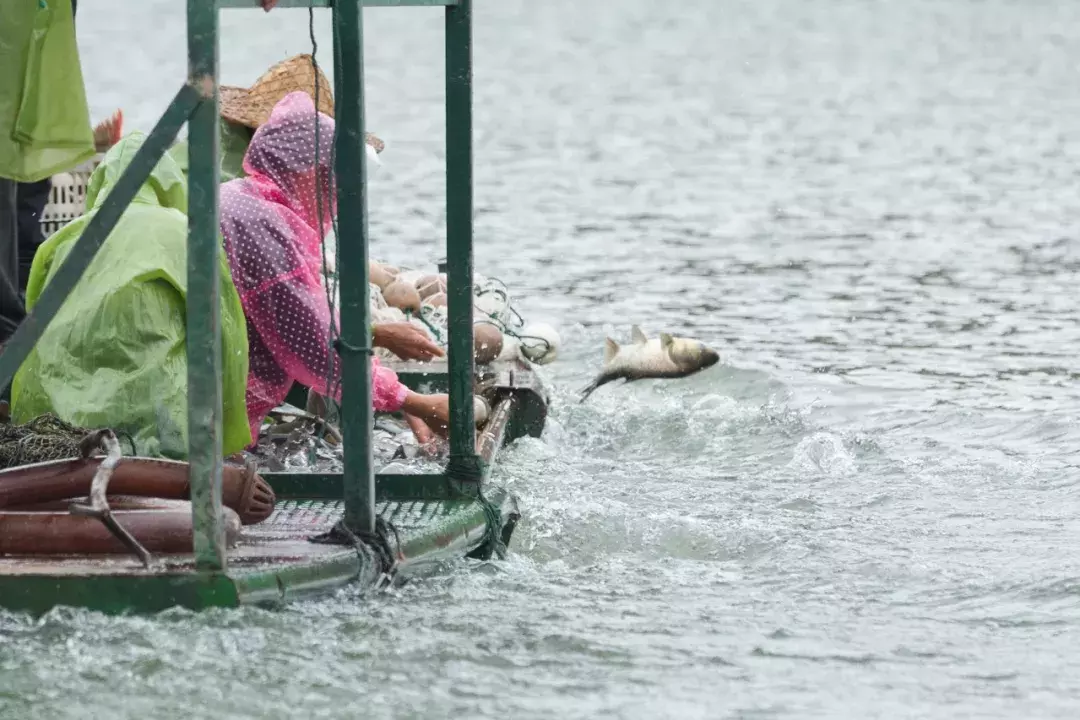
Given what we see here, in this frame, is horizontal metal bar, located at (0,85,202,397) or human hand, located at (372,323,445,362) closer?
horizontal metal bar, located at (0,85,202,397)

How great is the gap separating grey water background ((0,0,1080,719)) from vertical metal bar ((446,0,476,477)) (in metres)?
0.46

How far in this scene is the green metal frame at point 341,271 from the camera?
421 cm

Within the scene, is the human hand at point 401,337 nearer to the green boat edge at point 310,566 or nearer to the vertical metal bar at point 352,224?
the green boat edge at point 310,566

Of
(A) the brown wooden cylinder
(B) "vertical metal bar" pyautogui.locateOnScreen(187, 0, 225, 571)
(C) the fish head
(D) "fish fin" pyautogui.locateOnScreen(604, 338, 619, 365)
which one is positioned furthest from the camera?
(D) "fish fin" pyautogui.locateOnScreen(604, 338, 619, 365)

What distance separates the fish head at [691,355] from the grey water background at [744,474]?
176mm

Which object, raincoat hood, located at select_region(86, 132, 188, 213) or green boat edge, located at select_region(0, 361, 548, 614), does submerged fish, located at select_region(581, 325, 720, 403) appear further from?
raincoat hood, located at select_region(86, 132, 188, 213)

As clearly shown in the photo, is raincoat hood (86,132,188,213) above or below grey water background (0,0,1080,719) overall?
above

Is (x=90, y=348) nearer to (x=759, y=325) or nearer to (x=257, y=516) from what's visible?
(x=257, y=516)

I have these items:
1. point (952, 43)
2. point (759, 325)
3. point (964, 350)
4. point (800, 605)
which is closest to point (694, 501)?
point (800, 605)

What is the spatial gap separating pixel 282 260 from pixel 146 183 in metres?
0.50

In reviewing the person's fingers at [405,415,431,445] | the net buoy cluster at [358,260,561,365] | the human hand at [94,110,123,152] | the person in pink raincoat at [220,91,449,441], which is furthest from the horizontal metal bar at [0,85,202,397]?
the human hand at [94,110,123,152]

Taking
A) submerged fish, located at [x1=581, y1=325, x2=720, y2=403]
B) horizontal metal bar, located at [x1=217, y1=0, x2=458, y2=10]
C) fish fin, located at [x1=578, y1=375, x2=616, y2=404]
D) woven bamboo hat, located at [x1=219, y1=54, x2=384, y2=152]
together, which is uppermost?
horizontal metal bar, located at [x1=217, y1=0, x2=458, y2=10]

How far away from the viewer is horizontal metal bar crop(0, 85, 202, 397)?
417 cm

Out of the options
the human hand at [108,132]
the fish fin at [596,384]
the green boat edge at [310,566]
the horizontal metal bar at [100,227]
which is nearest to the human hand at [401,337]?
the green boat edge at [310,566]
